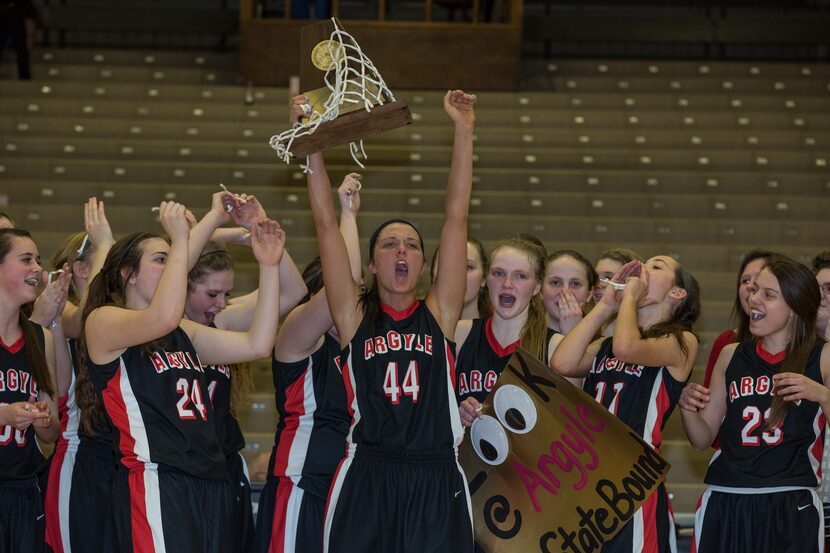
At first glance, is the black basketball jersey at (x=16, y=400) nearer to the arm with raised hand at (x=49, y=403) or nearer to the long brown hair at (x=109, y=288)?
the arm with raised hand at (x=49, y=403)

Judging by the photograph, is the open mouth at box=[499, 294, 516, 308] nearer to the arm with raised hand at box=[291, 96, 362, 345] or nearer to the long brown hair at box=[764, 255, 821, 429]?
the arm with raised hand at box=[291, 96, 362, 345]

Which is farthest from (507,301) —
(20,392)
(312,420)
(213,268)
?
(20,392)

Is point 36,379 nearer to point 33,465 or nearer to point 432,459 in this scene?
point 33,465

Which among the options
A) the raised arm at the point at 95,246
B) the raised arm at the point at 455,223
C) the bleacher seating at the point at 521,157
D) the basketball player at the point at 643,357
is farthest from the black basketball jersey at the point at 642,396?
the bleacher seating at the point at 521,157

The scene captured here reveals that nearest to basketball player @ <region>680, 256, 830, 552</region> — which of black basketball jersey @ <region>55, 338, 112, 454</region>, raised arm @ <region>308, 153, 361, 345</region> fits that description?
raised arm @ <region>308, 153, 361, 345</region>

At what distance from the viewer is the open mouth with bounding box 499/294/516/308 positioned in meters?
4.20

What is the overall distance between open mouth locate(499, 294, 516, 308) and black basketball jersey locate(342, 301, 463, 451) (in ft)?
1.32

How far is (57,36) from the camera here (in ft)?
43.1

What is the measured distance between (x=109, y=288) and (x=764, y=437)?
241 centimetres

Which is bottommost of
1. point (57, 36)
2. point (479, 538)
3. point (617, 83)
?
point (479, 538)

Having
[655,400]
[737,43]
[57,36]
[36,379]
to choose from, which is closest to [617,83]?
[737,43]

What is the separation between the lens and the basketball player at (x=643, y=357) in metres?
4.08

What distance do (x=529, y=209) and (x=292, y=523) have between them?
18.8ft

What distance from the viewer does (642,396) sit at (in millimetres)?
4230
